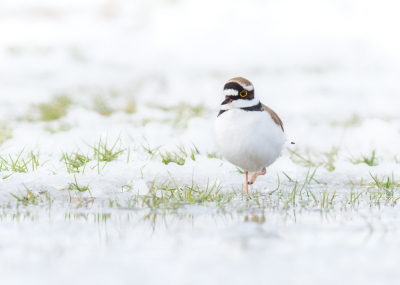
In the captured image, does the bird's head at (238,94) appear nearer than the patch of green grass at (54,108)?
Yes

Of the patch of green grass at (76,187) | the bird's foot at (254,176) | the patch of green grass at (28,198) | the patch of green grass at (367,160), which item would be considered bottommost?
the patch of green grass at (28,198)

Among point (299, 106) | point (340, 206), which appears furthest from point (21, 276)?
point (299, 106)

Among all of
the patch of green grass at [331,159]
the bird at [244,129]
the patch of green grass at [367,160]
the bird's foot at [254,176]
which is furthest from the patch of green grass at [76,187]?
the patch of green grass at [367,160]

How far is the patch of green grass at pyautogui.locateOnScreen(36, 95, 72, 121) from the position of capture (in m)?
9.08

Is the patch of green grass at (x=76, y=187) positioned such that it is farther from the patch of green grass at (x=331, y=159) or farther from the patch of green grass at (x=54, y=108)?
the patch of green grass at (x=54, y=108)

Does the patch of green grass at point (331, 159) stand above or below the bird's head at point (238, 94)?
below

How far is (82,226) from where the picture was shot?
3.08 meters

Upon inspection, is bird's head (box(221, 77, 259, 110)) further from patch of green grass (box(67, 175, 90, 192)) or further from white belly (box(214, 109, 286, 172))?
patch of green grass (box(67, 175, 90, 192))

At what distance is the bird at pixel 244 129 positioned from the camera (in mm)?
4305

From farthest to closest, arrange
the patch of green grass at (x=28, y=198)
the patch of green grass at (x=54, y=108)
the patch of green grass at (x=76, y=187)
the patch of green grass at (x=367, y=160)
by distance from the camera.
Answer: the patch of green grass at (x=54, y=108), the patch of green grass at (x=367, y=160), the patch of green grass at (x=76, y=187), the patch of green grass at (x=28, y=198)

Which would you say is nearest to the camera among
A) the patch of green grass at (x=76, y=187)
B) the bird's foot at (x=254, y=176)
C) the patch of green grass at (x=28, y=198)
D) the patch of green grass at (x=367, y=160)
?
the patch of green grass at (x=28, y=198)

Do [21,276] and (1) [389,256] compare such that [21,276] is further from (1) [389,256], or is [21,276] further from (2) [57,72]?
(2) [57,72]

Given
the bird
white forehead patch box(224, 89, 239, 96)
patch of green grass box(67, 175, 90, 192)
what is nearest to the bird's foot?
the bird

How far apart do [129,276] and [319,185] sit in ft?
10.2
